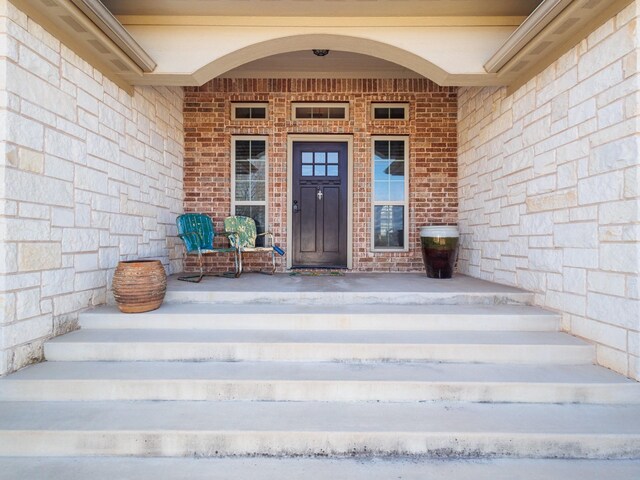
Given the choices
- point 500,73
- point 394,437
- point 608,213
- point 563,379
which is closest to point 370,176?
point 500,73

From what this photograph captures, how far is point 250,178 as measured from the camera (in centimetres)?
506

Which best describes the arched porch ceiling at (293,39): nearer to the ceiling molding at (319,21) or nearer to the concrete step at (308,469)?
the ceiling molding at (319,21)

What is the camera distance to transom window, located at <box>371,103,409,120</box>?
5023 millimetres

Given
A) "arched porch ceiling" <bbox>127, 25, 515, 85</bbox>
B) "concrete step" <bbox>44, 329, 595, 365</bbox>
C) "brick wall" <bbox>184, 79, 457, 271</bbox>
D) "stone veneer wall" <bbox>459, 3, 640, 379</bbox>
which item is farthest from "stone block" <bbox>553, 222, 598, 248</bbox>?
"brick wall" <bbox>184, 79, 457, 271</bbox>

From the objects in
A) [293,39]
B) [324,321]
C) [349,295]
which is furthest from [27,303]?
[293,39]

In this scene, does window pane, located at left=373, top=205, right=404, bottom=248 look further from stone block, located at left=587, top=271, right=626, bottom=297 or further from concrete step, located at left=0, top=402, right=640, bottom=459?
concrete step, located at left=0, top=402, right=640, bottom=459

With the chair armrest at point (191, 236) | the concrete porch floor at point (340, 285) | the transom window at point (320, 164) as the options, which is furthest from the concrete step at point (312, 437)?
the transom window at point (320, 164)

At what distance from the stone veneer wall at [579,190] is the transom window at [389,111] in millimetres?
1419

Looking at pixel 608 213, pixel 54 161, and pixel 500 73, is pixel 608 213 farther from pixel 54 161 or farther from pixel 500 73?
pixel 54 161

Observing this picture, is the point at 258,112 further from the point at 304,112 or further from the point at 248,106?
the point at 304,112

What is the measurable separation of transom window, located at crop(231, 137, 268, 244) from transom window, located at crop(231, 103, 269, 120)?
0.31 m

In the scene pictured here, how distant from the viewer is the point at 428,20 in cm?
310

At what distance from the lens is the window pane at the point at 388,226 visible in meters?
5.09

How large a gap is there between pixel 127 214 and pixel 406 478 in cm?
320
